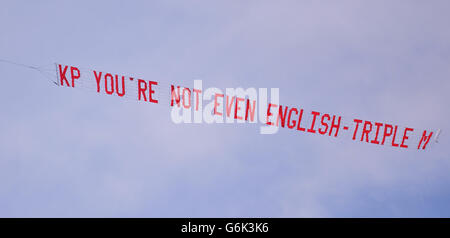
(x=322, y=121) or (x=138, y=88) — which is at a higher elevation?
(x=138, y=88)

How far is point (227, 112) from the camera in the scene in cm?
2117

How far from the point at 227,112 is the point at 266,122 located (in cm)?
229
